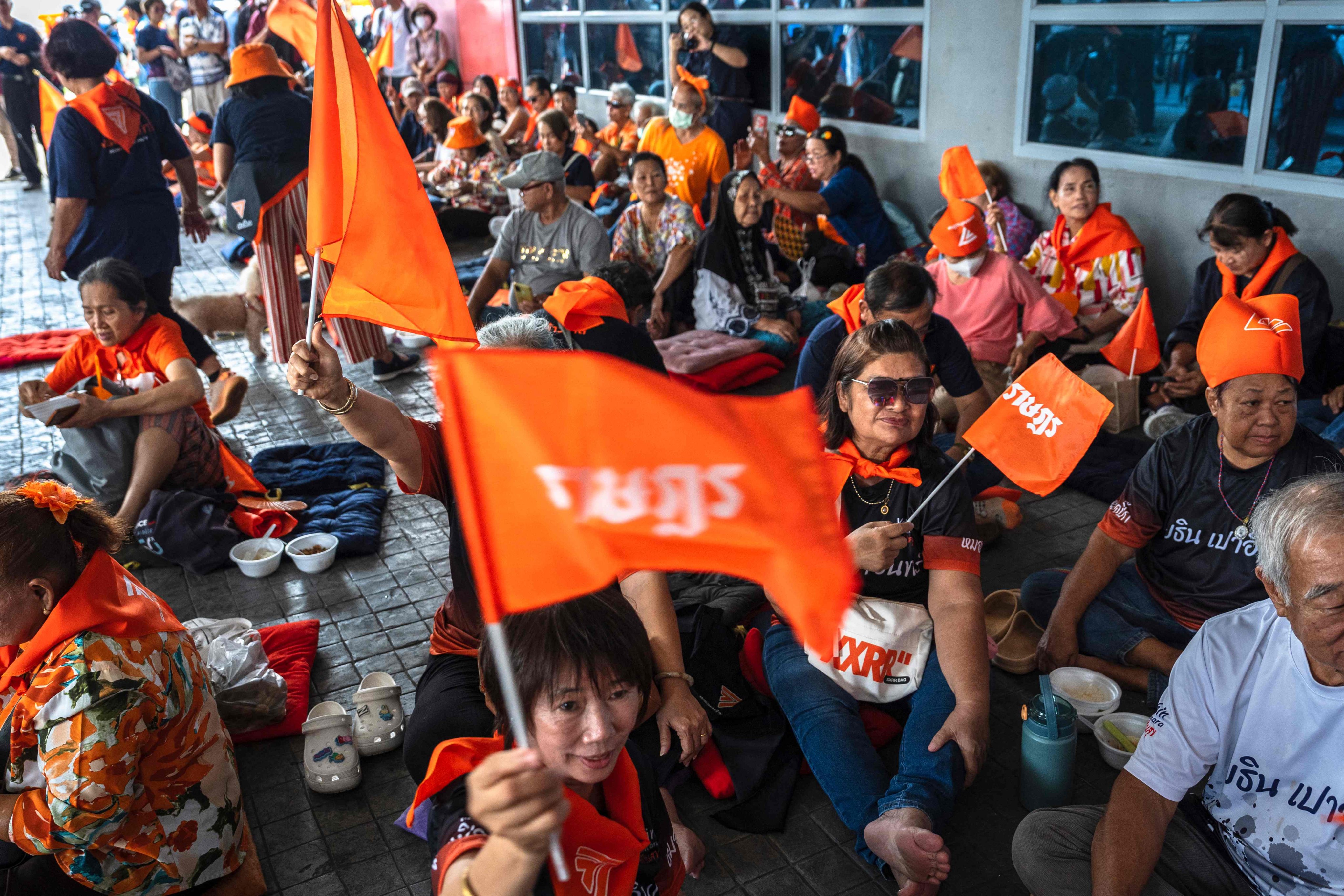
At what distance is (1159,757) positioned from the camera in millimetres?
2252

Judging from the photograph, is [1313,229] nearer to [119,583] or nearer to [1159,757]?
[1159,757]

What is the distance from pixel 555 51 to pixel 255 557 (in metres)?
11.8

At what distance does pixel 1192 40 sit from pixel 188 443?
20.5 feet

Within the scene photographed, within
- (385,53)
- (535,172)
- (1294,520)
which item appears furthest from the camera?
(385,53)

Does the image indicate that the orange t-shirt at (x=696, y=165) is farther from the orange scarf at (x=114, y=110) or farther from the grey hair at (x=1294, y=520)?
the grey hair at (x=1294, y=520)

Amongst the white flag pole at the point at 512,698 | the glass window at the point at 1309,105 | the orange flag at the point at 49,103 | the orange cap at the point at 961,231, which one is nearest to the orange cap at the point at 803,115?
the orange cap at the point at 961,231

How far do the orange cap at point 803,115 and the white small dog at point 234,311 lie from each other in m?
4.60

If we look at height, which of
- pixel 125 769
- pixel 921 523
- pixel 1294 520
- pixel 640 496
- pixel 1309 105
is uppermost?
pixel 1309 105

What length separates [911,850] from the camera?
8.38 feet

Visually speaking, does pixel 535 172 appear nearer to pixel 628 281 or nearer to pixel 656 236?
pixel 628 281

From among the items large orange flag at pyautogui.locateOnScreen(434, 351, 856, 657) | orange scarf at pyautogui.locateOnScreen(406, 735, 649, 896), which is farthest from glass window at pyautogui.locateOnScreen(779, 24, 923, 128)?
large orange flag at pyautogui.locateOnScreen(434, 351, 856, 657)

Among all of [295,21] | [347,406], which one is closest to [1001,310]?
[295,21]

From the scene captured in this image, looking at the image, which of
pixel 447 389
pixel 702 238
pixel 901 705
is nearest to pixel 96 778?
pixel 447 389

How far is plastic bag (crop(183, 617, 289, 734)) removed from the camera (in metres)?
3.44
